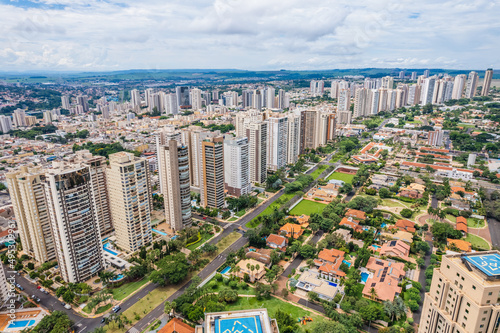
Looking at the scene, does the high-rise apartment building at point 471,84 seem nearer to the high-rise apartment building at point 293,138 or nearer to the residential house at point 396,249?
the high-rise apartment building at point 293,138

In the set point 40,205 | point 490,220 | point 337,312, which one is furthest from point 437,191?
point 40,205

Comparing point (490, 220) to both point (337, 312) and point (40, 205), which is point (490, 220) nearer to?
point (337, 312)

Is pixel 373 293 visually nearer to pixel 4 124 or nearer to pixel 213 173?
pixel 213 173

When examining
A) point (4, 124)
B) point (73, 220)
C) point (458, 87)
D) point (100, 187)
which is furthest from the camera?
point (458, 87)

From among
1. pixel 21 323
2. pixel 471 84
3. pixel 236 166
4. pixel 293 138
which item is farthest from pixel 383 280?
pixel 471 84

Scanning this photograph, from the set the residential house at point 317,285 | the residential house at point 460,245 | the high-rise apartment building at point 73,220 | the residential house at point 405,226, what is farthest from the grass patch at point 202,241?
the residential house at point 460,245
